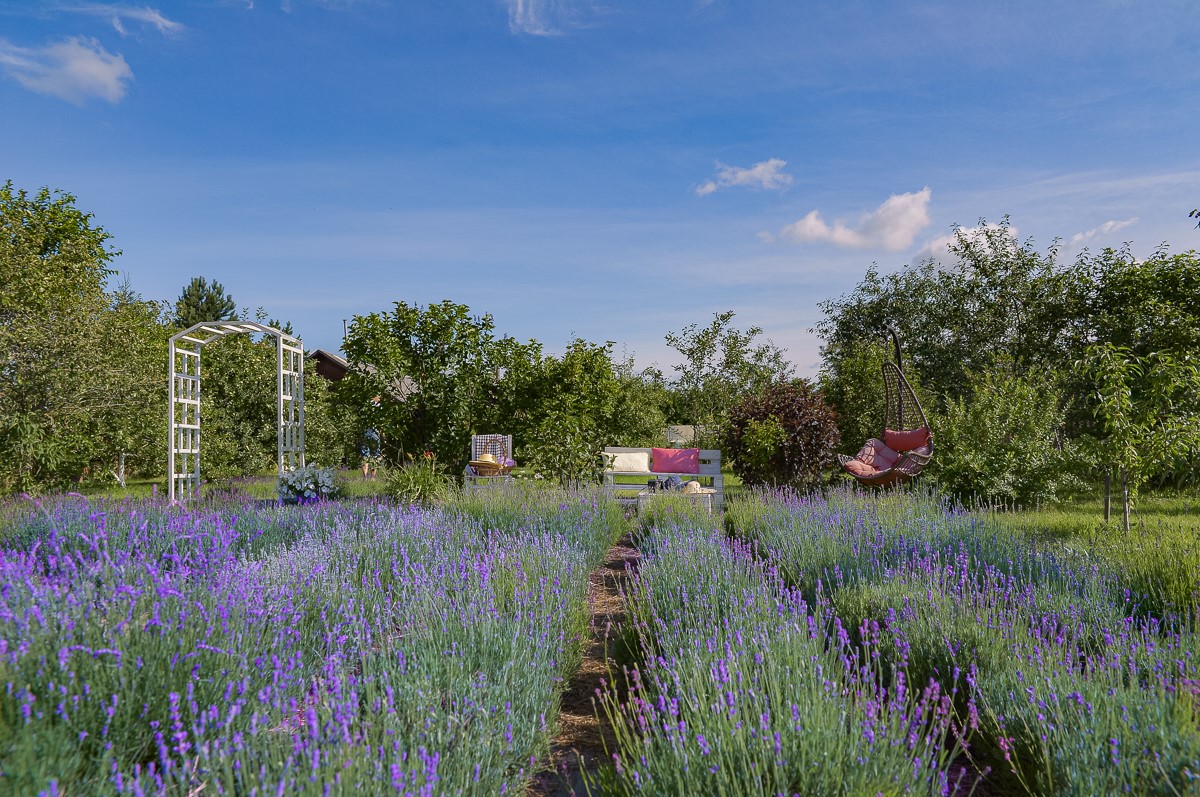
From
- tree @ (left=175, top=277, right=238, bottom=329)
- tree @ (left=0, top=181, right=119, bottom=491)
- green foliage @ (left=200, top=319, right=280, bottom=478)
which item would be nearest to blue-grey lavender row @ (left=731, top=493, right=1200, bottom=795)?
tree @ (left=0, top=181, right=119, bottom=491)

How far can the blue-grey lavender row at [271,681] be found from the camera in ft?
5.29

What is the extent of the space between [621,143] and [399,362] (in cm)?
381

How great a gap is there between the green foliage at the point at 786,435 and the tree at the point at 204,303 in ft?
96.4

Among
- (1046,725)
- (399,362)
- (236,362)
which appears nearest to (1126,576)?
(1046,725)

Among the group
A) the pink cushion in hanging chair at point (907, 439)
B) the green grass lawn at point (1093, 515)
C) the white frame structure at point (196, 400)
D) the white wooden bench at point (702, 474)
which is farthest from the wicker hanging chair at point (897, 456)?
the white frame structure at point (196, 400)

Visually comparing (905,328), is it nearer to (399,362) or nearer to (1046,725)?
(399,362)

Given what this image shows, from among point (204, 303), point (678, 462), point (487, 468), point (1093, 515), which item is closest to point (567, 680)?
point (487, 468)

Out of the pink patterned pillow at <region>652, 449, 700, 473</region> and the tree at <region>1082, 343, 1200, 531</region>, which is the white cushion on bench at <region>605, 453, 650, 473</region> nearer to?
the pink patterned pillow at <region>652, 449, 700, 473</region>

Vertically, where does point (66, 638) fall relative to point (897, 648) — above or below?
above

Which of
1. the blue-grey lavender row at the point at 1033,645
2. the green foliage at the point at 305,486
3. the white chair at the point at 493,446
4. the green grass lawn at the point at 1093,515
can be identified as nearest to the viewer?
the blue-grey lavender row at the point at 1033,645

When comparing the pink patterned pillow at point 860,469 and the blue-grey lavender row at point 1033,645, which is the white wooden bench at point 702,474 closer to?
the pink patterned pillow at point 860,469

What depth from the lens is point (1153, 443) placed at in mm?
5383

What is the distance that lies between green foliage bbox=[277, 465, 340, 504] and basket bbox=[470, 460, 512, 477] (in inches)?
64.3

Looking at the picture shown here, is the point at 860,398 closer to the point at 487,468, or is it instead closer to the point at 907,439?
the point at 907,439
